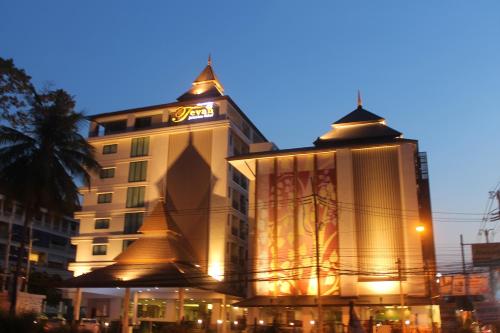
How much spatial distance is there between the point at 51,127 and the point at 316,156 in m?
23.6

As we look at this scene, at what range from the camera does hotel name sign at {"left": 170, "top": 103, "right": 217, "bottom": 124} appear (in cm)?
Answer: 6222

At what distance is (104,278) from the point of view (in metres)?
44.1

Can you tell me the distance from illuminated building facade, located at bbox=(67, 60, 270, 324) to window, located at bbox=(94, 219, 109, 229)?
4.6 inches

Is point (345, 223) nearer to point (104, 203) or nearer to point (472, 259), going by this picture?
point (472, 259)

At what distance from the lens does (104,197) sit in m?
64.1

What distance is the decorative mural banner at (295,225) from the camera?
149 ft

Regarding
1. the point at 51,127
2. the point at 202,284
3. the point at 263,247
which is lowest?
the point at 202,284

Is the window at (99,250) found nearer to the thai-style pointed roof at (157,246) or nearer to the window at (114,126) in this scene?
the thai-style pointed roof at (157,246)

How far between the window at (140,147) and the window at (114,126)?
11.9 ft

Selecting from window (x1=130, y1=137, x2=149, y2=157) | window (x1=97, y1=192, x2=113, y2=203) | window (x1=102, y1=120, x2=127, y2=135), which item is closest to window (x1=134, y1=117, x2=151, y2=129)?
window (x1=102, y1=120, x2=127, y2=135)

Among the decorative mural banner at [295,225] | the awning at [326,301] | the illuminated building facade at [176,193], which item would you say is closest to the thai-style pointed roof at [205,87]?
the illuminated building facade at [176,193]

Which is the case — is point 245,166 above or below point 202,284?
above

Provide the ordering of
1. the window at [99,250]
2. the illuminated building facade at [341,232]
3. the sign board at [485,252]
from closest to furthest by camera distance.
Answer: the illuminated building facade at [341,232] → the sign board at [485,252] → the window at [99,250]

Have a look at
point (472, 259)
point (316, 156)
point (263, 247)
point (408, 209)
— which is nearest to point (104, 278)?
point (263, 247)
